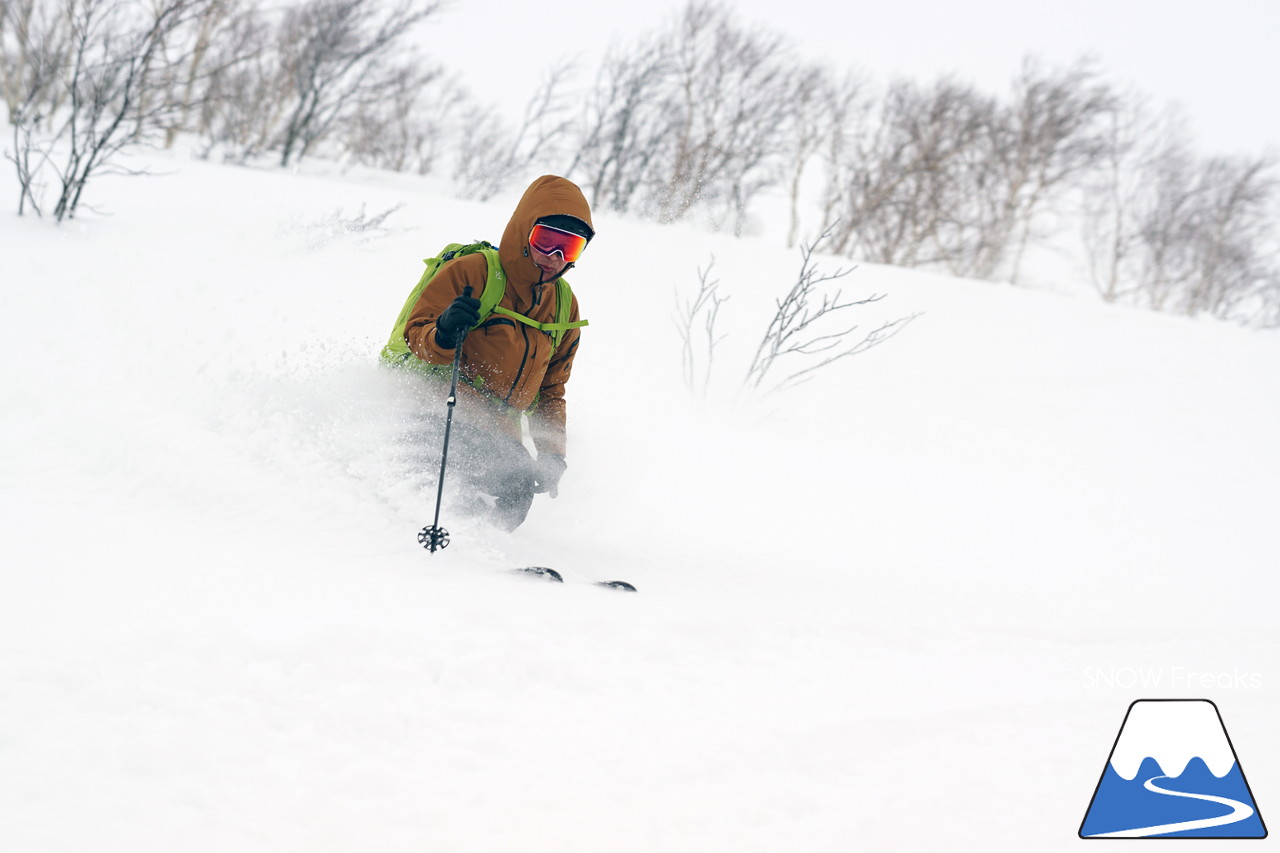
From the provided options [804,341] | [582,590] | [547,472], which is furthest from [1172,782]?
[804,341]

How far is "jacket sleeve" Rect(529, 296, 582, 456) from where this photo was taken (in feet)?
12.9

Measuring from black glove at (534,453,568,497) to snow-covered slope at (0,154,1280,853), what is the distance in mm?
307

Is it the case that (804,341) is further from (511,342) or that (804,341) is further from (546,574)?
(546,574)

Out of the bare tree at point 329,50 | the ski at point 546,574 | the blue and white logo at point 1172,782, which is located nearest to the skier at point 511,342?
the ski at point 546,574

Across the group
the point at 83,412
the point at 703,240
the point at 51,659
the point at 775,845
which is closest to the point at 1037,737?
the point at 775,845

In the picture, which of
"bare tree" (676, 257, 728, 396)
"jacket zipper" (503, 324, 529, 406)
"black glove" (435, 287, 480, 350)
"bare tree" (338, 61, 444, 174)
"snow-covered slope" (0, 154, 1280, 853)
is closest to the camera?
"snow-covered slope" (0, 154, 1280, 853)

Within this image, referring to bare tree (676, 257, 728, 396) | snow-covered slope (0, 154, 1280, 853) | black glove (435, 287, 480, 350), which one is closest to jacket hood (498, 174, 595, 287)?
black glove (435, 287, 480, 350)

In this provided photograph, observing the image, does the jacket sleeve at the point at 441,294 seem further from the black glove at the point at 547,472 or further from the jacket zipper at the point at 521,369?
the black glove at the point at 547,472

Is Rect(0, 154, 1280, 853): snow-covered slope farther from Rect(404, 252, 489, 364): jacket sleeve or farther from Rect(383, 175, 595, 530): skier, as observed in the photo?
Rect(404, 252, 489, 364): jacket sleeve

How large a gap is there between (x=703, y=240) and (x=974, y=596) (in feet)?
24.4

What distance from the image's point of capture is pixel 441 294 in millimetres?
3398

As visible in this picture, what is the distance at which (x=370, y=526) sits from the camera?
11.4 feet

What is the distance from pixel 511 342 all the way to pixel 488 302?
21cm

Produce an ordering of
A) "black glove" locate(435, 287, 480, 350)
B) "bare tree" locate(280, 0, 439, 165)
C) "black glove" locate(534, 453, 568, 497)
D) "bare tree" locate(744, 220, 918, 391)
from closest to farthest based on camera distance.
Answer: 1. "black glove" locate(435, 287, 480, 350)
2. "black glove" locate(534, 453, 568, 497)
3. "bare tree" locate(744, 220, 918, 391)
4. "bare tree" locate(280, 0, 439, 165)
